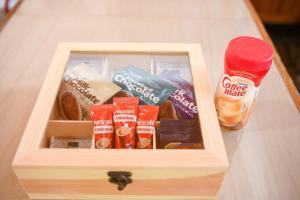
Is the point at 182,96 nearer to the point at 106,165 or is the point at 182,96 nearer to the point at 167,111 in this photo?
the point at 167,111

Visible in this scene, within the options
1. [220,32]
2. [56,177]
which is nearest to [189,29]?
[220,32]

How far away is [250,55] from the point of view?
52 cm

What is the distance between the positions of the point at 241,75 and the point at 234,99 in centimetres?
A: 6

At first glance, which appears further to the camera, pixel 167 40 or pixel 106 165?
pixel 167 40

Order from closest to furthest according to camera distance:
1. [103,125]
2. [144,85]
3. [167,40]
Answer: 1. [103,125]
2. [144,85]
3. [167,40]

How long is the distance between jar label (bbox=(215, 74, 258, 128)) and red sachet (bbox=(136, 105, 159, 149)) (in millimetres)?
141

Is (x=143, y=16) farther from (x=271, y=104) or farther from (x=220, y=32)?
(x=271, y=104)

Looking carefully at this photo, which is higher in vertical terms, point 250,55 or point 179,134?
point 250,55

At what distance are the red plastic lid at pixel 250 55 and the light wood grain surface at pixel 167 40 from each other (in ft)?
0.62

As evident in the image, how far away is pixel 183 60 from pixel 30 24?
0.63 meters

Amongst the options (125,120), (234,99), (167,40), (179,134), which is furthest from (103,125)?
(167,40)

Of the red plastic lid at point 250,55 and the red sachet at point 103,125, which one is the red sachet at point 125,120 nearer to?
the red sachet at point 103,125

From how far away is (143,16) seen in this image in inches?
42.5

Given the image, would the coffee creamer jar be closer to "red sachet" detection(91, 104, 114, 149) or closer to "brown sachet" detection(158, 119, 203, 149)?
"brown sachet" detection(158, 119, 203, 149)
